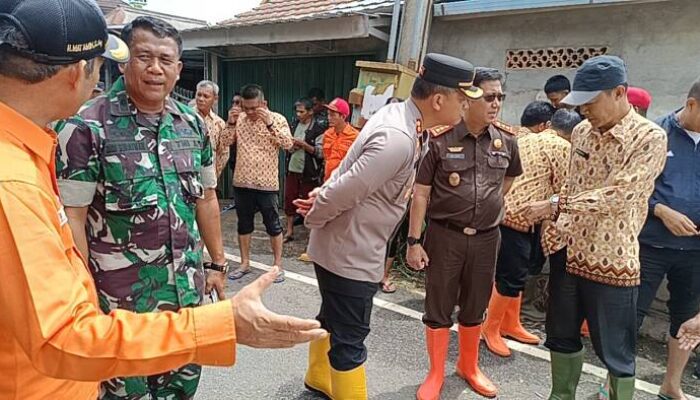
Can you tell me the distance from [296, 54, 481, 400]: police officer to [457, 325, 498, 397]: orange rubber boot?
2.82 feet

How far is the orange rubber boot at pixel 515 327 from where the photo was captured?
3.85 meters

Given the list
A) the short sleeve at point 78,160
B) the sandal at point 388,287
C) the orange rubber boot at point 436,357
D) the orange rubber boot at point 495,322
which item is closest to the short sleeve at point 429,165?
the orange rubber boot at point 436,357

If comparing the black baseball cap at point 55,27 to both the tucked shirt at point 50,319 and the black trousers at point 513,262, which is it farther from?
the black trousers at point 513,262

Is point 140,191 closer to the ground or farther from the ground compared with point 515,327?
farther from the ground

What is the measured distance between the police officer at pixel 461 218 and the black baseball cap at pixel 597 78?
61 centimetres

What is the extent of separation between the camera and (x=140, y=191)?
180 cm

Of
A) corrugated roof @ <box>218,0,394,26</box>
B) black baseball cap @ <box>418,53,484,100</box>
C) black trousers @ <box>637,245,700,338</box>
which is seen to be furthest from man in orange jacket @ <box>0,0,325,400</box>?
corrugated roof @ <box>218,0,394,26</box>

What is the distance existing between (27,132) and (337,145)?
14.7ft

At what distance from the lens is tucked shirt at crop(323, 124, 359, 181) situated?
17.7ft

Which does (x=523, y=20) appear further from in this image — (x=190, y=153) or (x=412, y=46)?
(x=190, y=153)

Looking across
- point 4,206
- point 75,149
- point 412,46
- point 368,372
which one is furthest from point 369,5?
point 4,206

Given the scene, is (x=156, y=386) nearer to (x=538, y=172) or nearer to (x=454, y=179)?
(x=454, y=179)

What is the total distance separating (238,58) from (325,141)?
12.3 feet

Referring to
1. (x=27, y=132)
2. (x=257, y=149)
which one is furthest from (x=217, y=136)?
(x=27, y=132)
